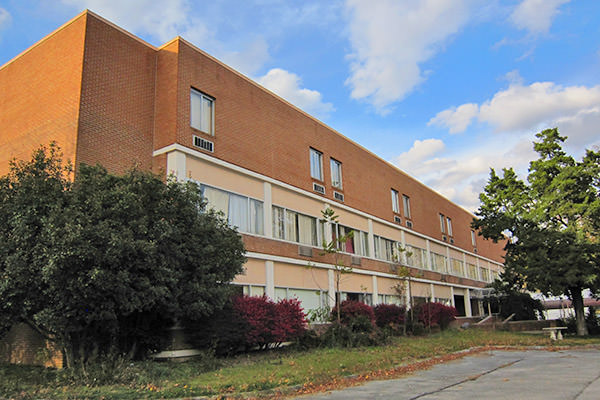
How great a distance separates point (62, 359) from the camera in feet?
44.9

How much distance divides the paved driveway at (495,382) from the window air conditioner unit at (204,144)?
1057 cm

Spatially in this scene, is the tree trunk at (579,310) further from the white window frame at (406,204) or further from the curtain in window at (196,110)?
the curtain in window at (196,110)

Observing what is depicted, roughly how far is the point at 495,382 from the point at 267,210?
12.4 metres

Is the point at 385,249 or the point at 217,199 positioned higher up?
the point at 217,199

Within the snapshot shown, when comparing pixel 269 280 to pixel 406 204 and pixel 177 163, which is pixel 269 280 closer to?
pixel 177 163

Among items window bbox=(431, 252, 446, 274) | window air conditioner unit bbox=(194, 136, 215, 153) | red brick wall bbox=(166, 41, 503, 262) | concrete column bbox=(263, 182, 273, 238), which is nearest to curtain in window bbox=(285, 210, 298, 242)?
concrete column bbox=(263, 182, 273, 238)

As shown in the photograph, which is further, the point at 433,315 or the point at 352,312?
the point at 433,315

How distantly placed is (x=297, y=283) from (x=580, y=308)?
14.9m

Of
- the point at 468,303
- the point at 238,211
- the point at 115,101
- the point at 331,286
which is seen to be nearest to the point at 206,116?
the point at 115,101

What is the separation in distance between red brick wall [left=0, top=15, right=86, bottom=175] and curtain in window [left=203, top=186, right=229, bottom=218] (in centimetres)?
471

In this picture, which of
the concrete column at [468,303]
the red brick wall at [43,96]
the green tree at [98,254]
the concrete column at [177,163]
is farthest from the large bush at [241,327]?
the concrete column at [468,303]

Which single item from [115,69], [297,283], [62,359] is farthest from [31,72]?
[297,283]

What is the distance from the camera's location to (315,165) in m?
25.7

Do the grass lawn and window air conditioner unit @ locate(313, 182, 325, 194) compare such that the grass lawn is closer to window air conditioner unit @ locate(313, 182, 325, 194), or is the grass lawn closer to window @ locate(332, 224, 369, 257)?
window air conditioner unit @ locate(313, 182, 325, 194)
